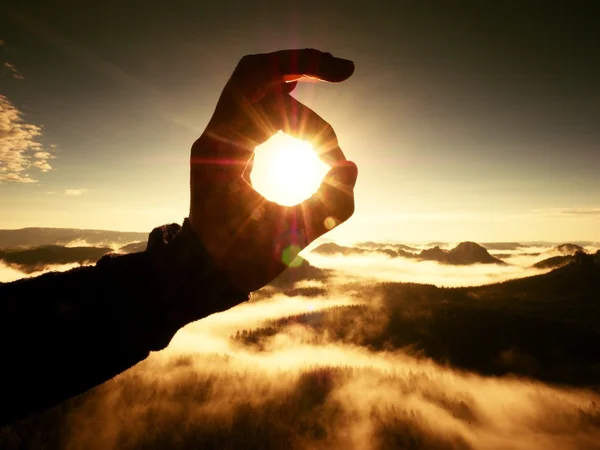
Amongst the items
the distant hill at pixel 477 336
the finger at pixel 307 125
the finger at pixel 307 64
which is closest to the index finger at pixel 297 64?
the finger at pixel 307 64

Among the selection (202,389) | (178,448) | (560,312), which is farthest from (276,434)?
(560,312)

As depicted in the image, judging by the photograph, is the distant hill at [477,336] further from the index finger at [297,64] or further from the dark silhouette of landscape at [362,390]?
the index finger at [297,64]

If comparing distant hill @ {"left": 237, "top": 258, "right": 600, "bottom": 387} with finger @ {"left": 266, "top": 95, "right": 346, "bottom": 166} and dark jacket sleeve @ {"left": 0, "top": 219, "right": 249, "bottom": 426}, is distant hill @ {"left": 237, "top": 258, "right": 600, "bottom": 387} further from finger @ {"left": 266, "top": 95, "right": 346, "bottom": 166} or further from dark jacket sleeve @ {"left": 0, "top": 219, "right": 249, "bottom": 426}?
dark jacket sleeve @ {"left": 0, "top": 219, "right": 249, "bottom": 426}

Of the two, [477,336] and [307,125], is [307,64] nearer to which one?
[307,125]

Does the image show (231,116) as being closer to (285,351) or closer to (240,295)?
(240,295)

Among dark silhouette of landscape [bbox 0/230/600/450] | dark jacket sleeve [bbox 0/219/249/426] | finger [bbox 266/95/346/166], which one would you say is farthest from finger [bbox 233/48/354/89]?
dark silhouette of landscape [bbox 0/230/600/450]

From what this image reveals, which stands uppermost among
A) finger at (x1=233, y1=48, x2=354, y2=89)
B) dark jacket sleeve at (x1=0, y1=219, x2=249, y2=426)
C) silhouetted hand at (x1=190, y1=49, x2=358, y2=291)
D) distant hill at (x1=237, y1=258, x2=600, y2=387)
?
finger at (x1=233, y1=48, x2=354, y2=89)

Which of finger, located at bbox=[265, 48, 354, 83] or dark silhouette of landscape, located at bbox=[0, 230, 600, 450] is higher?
finger, located at bbox=[265, 48, 354, 83]
